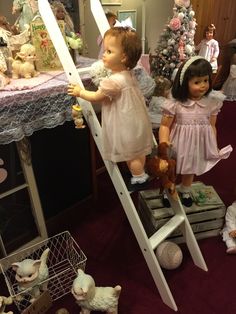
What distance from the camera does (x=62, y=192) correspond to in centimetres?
172

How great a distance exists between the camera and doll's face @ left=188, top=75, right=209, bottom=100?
1.27 meters

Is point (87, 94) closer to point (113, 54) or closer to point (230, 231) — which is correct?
point (113, 54)

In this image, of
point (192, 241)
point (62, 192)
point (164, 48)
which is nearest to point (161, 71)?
point (164, 48)

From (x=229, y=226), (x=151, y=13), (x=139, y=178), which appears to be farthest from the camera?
(x=151, y=13)

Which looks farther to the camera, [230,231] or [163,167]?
[230,231]

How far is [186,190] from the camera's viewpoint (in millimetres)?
1614

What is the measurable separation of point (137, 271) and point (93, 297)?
0.33 m

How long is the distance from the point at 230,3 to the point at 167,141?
149 inches

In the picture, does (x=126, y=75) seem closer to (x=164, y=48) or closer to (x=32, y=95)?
(x=32, y=95)

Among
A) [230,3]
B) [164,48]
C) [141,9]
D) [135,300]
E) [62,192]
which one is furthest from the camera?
[230,3]

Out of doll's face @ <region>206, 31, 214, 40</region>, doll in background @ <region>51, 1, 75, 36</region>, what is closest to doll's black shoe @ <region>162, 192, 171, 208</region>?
doll in background @ <region>51, 1, 75, 36</region>

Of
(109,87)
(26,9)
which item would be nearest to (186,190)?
(109,87)

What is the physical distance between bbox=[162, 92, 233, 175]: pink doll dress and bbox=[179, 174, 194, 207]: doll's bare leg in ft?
0.51

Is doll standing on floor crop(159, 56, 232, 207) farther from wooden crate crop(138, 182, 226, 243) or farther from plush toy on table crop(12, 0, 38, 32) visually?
plush toy on table crop(12, 0, 38, 32)
